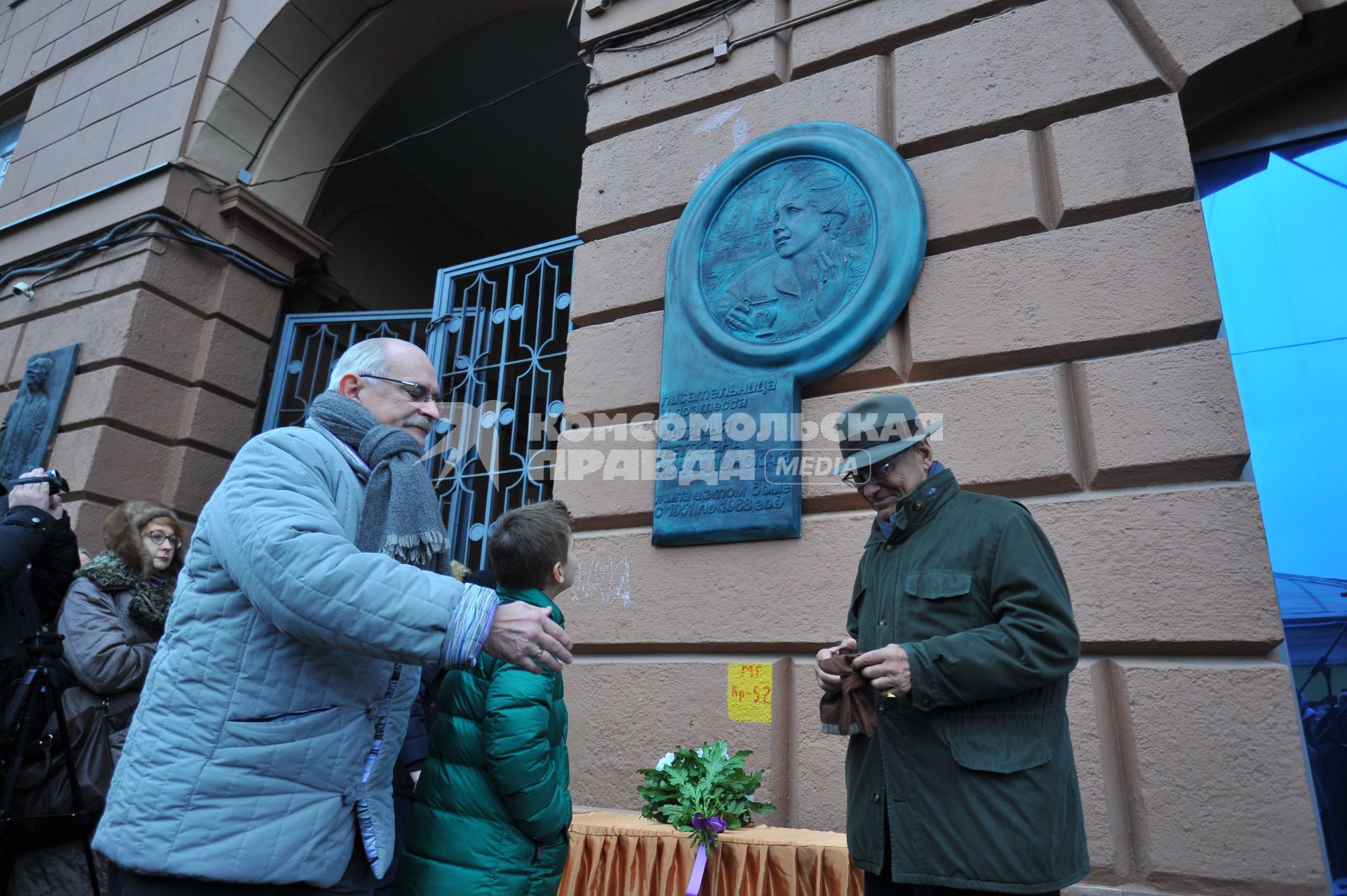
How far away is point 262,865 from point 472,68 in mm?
7634

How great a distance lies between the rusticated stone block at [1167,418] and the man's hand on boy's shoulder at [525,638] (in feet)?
6.71

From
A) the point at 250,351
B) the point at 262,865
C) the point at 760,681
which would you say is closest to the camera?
the point at 262,865

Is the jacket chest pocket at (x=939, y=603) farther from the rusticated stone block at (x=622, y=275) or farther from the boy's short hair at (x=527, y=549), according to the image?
the rusticated stone block at (x=622, y=275)

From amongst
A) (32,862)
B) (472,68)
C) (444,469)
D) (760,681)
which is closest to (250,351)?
(444,469)

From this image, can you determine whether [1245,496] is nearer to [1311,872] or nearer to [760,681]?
[1311,872]

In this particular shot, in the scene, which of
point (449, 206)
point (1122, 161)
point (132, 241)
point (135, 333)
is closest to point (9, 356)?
→ point (132, 241)

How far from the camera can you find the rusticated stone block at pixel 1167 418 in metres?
2.75

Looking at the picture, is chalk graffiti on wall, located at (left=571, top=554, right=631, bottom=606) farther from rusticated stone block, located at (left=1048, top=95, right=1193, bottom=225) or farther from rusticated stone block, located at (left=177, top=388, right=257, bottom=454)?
rusticated stone block, located at (left=177, top=388, right=257, bottom=454)

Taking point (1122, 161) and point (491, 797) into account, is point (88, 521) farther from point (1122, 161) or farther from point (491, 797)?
point (1122, 161)

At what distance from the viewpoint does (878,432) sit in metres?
2.13

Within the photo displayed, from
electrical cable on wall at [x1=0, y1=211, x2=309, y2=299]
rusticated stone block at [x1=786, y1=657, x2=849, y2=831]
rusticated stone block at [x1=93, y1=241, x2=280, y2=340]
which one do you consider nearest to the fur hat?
rusticated stone block at [x1=786, y1=657, x2=849, y2=831]

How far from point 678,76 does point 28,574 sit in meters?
3.49

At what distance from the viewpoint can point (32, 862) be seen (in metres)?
3.31

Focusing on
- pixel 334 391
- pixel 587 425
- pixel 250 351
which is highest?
pixel 250 351
